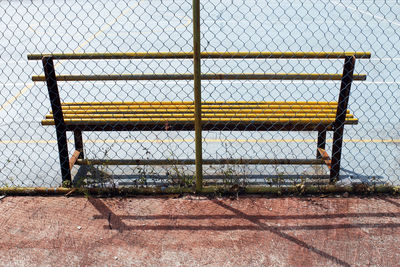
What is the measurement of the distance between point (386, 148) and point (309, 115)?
1.56 meters

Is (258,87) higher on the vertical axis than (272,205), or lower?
higher

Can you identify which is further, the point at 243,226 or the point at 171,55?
the point at 171,55

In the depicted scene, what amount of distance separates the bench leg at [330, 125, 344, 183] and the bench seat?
0.10m

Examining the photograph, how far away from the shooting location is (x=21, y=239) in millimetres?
3498

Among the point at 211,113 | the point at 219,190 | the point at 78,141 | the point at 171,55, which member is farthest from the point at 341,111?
the point at 78,141

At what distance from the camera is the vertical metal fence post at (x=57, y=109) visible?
398 centimetres

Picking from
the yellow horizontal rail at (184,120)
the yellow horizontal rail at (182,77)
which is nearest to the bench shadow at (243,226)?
the yellow horizontal rail at (184,120)

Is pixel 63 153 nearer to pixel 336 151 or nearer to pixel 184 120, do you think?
pixel 184 120

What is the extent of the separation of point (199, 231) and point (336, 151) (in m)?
1.70

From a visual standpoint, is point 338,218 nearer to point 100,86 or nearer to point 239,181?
point 239,181

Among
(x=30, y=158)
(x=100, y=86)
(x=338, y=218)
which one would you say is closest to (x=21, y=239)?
(x=30, y=158)

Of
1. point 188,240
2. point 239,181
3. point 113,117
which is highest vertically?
point 113,117

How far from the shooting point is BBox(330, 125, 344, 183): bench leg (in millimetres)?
4296

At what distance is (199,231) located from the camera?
11.8 ft
